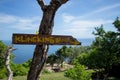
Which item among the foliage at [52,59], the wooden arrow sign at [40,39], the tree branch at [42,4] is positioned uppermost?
the tree branch at [42,4]

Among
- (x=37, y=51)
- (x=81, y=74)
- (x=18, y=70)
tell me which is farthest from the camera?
(x=18, y=70)

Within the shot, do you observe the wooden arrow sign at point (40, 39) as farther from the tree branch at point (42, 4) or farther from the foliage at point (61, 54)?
the foliage at point (61, 54)

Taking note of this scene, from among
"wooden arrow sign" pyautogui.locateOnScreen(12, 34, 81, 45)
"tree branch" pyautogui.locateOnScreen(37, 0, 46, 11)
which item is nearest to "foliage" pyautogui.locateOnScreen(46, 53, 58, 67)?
"tree branch" pyautogui.locateOnScreen(37, 0, 46, 11)

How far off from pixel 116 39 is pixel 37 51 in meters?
50.3

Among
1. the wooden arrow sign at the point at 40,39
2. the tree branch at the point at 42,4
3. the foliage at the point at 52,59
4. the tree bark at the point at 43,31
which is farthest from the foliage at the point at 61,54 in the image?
the wooden arrow sign at the point at 40,39

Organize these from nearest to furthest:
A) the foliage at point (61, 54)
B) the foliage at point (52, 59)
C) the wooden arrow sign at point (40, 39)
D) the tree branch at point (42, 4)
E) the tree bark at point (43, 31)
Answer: the wooden arrow sign at point (40, 39) → the tree bark at point (43, 31) → the tree branch at point (42, 4) → the foliage at point (52, 59) → the foliage at point (61, 54)

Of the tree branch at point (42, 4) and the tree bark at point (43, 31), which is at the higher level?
the tree branch at point (42, 4)

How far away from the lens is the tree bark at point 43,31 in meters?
6.59

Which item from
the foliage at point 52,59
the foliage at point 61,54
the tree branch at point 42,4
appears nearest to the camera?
the tree branch at point 42,4

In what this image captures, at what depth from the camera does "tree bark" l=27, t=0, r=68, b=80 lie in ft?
21.6

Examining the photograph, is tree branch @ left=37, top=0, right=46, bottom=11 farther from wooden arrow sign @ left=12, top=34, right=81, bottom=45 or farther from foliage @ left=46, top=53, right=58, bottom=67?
foliage @ left=46, top=53, right=58, bottom=67

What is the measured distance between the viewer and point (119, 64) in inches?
2258

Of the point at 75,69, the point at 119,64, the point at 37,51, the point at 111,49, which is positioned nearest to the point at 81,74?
the point at 75,69

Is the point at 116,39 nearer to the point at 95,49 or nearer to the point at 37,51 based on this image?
the point at 95,49
